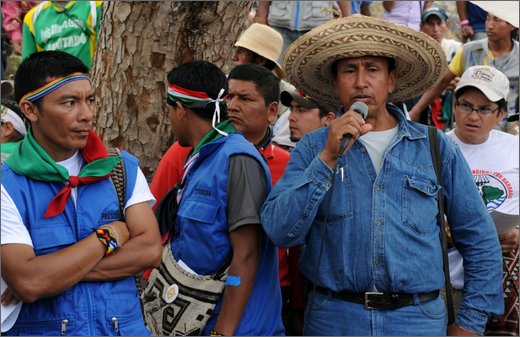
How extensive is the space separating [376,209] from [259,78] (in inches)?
65.8

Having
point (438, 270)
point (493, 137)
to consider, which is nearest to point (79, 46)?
point (493, 137)

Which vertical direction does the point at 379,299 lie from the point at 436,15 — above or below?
above

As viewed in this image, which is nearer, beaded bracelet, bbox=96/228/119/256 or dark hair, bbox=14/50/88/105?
beaded bracelet, bbox=96/228/119/256

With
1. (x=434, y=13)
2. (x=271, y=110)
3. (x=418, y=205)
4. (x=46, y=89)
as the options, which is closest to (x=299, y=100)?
(x=271, y=110)

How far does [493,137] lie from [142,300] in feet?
9.10

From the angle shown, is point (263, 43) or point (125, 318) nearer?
point (125, 318)

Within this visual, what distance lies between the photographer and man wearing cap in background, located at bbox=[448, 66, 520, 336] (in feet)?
16.9

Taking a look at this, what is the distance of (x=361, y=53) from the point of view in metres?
3.75

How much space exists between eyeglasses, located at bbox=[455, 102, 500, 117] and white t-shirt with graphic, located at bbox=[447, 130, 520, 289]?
0.52ft

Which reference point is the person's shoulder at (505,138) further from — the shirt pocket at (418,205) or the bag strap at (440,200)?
the shirt pocket at (418,205)

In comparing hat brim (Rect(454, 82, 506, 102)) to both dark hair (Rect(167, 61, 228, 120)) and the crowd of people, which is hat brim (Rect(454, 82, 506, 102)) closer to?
the crowd of people

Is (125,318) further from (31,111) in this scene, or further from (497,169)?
(497,169)

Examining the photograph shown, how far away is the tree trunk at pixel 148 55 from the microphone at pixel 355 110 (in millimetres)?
2203

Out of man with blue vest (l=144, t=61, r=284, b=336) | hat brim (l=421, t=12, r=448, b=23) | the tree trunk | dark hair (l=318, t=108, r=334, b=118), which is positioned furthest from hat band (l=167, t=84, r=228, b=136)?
hat brim (l=421, t=12, r=448, b=23)
